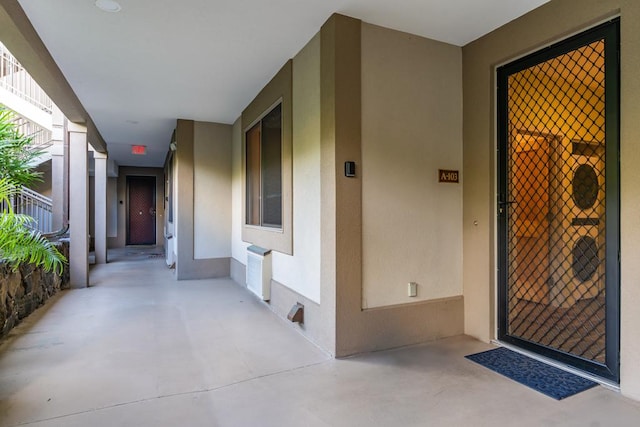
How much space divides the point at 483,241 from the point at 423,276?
0.62m

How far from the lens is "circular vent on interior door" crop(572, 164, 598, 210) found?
3688 mm

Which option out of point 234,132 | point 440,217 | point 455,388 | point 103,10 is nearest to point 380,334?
point 455,388

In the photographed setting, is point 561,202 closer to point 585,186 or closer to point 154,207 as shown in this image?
point 585,186

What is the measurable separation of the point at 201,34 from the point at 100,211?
254 inches

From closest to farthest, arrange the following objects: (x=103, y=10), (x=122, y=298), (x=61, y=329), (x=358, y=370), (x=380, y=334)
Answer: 1. (x=358, y=370)
2. (x=103, y=10)
3. (x=380, y=334)
4. (x=61, y=329)
5. (x=122, y=298)

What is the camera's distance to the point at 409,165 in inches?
128

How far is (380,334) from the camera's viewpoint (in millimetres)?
3078

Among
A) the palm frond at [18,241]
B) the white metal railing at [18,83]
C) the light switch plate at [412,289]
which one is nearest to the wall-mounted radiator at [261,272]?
the light switch plate at [412,289]

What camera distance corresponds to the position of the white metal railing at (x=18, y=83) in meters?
6.95

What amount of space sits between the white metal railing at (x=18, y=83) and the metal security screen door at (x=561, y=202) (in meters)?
7.94

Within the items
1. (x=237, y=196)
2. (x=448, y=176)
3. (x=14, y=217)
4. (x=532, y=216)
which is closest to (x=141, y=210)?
(x=237, y=196)

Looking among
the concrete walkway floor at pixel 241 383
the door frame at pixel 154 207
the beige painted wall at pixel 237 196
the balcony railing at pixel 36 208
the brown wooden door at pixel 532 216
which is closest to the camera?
the concrete walkway floor at pixel 241 383

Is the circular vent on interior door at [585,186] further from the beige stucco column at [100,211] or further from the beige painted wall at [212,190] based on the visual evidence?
the beige stucco column at [100,211]

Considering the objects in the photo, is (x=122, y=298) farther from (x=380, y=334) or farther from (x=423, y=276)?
(x=423, y=276)
